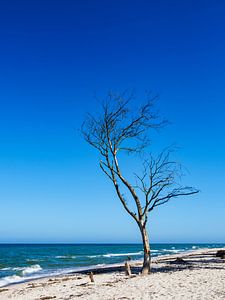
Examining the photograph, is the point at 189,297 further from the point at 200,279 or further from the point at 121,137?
the point at 121,137

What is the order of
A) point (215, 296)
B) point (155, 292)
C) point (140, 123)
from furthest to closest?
point (140, 123), point (155, 292), point (215, 296)

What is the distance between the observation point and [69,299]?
14.9 metres

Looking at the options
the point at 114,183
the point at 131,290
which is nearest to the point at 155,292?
the point at 131,290

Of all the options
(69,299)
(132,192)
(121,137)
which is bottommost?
(69,299)

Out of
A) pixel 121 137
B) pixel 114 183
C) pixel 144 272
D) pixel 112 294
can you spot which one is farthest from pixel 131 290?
pixel 121 137

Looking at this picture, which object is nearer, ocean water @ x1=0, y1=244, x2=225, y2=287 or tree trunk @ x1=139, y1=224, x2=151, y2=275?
tree trunk @ x1=139, y1=224, x2=151, y2=275

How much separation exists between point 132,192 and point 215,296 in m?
8.65

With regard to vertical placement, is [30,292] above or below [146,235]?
below

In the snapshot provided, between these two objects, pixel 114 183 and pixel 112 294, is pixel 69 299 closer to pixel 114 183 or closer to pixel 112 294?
pixel 112 294

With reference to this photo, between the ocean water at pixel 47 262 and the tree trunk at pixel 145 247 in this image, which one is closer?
the tree trunk at pixel 145 247

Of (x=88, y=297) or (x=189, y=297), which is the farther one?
(x=88, y=297)

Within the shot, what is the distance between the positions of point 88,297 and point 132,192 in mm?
6862

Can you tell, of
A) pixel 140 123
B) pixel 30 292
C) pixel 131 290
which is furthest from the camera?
pixel 140 123

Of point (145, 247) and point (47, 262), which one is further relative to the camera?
point (47, 262)
